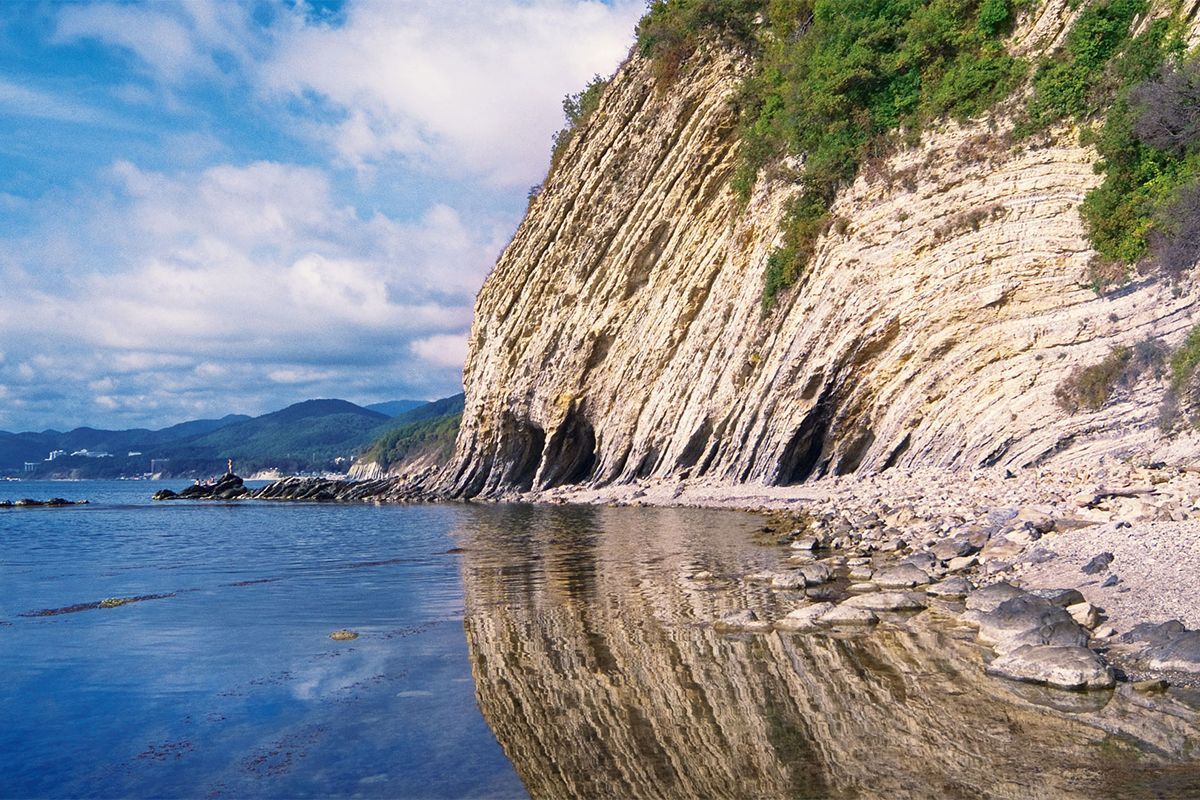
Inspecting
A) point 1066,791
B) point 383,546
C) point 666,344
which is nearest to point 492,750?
point 1066,791

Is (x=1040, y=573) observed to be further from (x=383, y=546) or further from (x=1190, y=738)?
(x=383, y=546)

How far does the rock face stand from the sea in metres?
10.7

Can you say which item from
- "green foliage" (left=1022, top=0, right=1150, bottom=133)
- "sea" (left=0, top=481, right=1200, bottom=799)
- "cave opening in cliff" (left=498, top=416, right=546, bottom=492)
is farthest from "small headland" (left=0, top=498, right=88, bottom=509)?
"green foliage" (left=1022, top=0, right=1150, bottom=133)

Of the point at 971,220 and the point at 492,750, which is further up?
the point at 971,220

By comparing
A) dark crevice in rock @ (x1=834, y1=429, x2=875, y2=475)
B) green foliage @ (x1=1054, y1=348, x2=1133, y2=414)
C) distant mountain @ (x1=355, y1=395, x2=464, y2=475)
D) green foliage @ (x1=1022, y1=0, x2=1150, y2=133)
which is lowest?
dark crevice in rock @ (x1=834, y1=429, x2=875, y2=475)

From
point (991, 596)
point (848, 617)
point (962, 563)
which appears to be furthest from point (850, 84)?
point (848, 617)

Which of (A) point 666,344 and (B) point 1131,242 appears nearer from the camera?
(B) point 1131,242

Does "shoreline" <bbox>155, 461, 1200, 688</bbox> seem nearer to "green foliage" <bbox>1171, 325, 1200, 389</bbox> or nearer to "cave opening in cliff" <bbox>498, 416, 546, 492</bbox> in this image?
"green foliage" <bbox>1171, 325, 1200, 389</bbox>

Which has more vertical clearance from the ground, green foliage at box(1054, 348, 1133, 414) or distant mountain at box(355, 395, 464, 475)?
distant mountain at box(355, 395, 464, 475)

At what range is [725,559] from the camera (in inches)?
526

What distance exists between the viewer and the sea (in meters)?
4.67

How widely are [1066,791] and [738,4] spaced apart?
3222cm

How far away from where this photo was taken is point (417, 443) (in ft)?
382

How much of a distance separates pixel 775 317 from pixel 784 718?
21.7m
